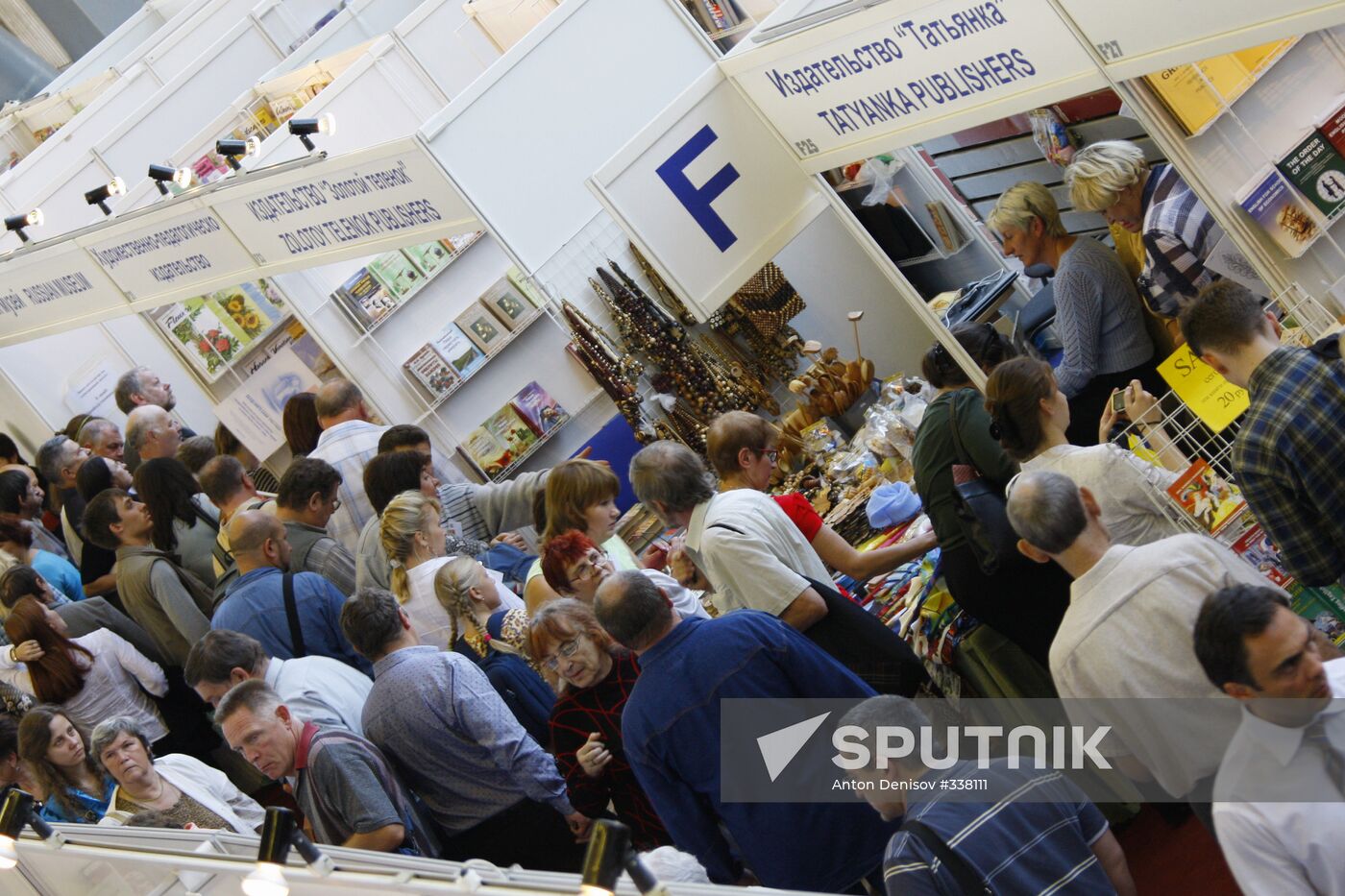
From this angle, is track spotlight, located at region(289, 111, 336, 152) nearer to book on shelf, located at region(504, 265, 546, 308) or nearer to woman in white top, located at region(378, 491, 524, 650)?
book on shelf, located at region(504, 265, 546, 308)

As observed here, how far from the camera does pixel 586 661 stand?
3.62 meters

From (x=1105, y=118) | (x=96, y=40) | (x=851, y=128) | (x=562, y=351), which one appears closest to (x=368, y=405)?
(x=562, y=351)

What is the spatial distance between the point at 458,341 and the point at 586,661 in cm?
328

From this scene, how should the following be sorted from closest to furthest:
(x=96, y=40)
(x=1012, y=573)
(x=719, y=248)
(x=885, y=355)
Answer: (x=1012, y=573), (x=719, y=248), (x=885, y=355), (x=96, y=40)

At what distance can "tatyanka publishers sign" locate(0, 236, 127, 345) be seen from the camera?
23.3ft

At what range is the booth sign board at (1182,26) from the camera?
3266 millimetres

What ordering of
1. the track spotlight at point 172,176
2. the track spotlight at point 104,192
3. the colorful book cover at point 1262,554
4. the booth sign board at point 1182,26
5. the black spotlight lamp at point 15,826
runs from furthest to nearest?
1. the track spotlight at point 104,192
2. the track spotlight at point 172,176
3. the colorful book cover at point 1262,554
4. the booth sign board at point 1182,26
5. the black spotlight lamp at point 15,826

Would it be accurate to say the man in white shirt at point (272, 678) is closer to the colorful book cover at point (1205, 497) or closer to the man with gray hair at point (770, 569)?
the man with gray hair at point (770, 569)

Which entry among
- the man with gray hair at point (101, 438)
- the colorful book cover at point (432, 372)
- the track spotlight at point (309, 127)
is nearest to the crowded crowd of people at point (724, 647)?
the colorful book cover at point (432, 372)

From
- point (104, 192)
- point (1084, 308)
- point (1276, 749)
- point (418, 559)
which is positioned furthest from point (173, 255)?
point (1276, 749)

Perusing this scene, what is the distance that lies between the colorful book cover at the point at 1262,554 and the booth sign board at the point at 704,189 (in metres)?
2.04

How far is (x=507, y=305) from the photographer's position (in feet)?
21.8

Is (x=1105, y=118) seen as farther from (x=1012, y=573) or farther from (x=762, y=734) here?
(x=762, y=734)

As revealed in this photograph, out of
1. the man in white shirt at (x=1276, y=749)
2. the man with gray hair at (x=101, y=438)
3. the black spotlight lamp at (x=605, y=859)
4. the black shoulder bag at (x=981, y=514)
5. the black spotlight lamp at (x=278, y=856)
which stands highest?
the man with gray hair at (x=101, y=438)
